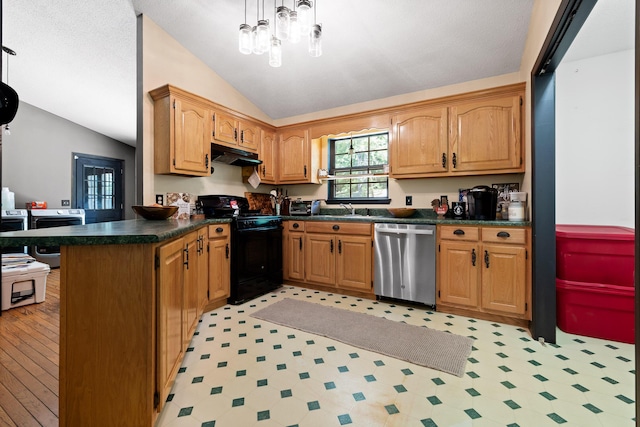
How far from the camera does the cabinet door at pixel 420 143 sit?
3096 millimetres

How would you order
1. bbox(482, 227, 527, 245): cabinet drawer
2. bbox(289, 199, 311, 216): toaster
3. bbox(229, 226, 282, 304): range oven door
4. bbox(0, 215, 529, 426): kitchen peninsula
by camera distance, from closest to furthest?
bbox(0, 215, 529, 426): kitchen peninsula < bbox(482, 227, 527, 245): cabinet drawer < bbox(229, 226, 282, 304): range oven door < bbox(289, 199, 311, 216): toaster

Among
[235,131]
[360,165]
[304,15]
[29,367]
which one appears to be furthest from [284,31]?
[29,367]

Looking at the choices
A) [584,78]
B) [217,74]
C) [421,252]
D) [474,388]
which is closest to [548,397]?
[474,388]

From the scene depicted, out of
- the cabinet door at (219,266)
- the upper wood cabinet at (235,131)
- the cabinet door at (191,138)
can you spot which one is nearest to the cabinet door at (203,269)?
the cabinet door at (219,266)

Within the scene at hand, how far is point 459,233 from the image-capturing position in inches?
106

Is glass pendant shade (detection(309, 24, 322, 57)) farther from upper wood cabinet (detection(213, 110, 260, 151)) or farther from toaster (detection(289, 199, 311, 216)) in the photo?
toaster (detection(289, 199, 311, 216))

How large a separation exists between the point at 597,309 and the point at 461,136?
186cm

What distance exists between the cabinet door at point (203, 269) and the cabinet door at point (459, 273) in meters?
2.25

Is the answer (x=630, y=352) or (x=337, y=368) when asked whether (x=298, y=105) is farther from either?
(x=630, y=352)

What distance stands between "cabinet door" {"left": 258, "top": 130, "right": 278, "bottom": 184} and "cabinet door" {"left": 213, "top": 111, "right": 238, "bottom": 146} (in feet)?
1.61

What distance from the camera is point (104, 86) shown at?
413 cm

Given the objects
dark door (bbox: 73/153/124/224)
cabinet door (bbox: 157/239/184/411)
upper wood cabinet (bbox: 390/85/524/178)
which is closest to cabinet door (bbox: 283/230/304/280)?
upper wood cabinet (bbox: 390/85/524/178)

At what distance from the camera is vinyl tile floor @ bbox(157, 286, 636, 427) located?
1.41 metres

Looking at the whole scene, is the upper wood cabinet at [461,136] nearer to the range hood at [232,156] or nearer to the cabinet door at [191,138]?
the range hood at [232,156]
